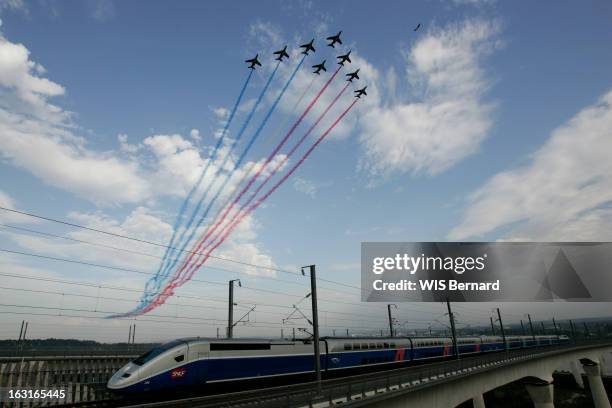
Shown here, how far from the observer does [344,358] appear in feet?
105

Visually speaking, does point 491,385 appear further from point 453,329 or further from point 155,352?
point 155,352

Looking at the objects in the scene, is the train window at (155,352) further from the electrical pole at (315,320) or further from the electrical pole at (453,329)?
the electrical pole at (453,329)

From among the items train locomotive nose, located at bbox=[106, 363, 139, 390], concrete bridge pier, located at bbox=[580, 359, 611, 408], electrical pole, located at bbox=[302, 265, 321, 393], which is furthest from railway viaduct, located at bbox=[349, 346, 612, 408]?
train locomotive nose, located at bbox=[106, 363, 139, 390]

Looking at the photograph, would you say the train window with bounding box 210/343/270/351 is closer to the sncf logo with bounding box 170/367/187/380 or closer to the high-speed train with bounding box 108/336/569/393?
the high-speed train with bounding box 108/336/569/393

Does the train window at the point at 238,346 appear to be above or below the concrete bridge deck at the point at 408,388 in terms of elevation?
above

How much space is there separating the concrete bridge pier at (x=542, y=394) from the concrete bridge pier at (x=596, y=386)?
22.4 metres

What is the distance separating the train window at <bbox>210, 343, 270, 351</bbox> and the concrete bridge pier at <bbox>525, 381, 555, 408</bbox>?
42.7 m

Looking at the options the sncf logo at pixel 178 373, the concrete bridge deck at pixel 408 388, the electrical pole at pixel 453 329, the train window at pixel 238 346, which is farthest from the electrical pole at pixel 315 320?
the electrical pole at pixel 453 329

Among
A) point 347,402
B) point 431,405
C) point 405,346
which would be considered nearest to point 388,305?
point 405,346

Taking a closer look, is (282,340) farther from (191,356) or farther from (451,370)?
(451,370)

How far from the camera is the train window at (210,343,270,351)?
23.1 meters

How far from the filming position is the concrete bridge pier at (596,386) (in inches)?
2408

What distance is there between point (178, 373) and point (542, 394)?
50.1m

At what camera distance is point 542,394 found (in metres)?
48.0
